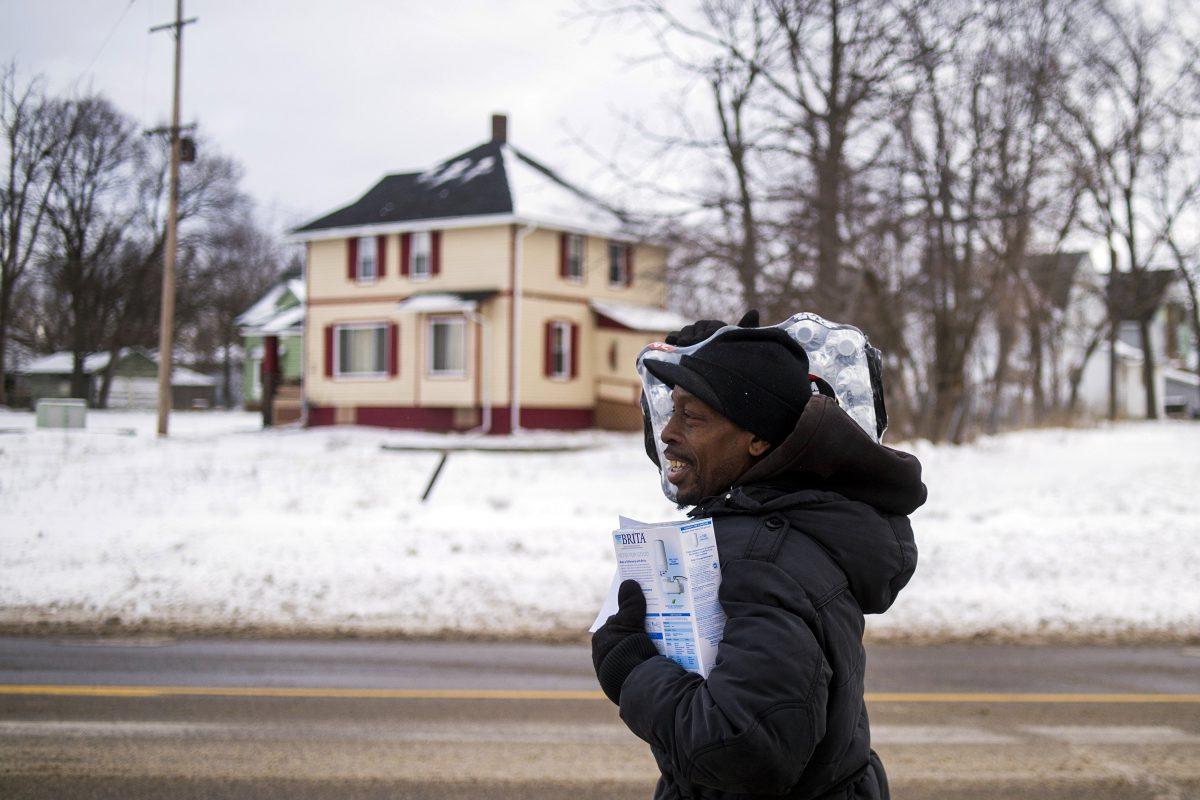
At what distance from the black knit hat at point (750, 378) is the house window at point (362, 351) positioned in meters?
31.4

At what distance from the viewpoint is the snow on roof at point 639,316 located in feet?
105

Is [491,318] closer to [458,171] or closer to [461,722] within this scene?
[458,171]

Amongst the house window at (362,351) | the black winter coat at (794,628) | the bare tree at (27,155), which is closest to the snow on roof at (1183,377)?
the house window at (362,351)

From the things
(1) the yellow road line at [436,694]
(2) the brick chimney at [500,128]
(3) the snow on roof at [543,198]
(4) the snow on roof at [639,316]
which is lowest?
(1) the yellow road line at [436,694]

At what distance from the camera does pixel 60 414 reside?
19.9 meters

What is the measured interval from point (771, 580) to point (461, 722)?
15.8ft

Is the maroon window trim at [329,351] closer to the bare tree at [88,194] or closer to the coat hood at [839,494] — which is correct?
the bare tree at [88,194]

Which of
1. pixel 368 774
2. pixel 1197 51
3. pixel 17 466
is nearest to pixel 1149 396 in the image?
pixel 1197 51

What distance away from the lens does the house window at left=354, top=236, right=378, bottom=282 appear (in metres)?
33.7

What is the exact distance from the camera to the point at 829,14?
2036 cm

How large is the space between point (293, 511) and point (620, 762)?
34.6 ft

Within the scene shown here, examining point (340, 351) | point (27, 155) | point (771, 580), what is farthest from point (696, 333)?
point (340, 351)

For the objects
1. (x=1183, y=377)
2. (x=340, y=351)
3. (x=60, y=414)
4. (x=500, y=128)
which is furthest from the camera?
(x=1183, y=377)

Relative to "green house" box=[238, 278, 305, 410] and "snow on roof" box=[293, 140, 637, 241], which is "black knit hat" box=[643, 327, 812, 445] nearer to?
"snow on roof" box=[293, 140, 637, 241]
